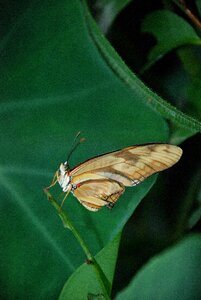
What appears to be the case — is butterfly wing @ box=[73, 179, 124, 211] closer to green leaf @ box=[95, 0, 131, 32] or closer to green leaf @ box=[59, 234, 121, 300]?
green leaf @ box=[59, 234, 121, 300]

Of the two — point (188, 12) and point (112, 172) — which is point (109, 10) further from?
point (112, 172)

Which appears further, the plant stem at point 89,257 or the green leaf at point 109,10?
the green leaf at point 109,10

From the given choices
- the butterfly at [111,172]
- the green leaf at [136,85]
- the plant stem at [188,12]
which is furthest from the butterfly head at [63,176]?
the plant stem at [188,12]

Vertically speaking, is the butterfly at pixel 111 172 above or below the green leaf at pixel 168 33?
below

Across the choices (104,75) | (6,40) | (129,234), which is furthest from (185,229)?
(6,40)

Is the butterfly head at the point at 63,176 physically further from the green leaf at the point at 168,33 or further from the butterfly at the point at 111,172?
the green leaf at the point at 168,33

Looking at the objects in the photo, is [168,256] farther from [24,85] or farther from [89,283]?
[24,85]

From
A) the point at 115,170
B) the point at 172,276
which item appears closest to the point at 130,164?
the point at 115,170
